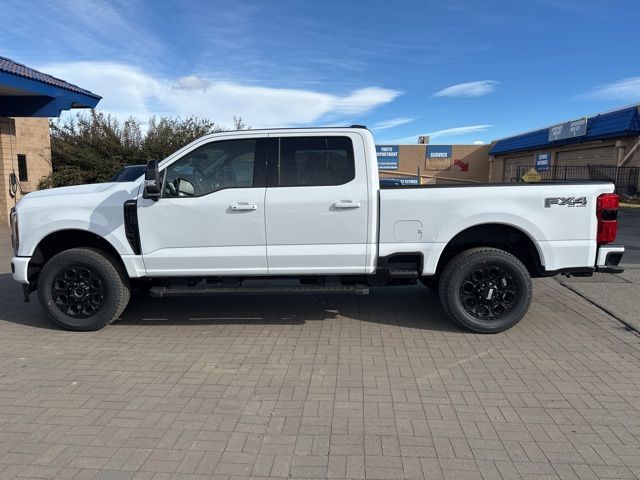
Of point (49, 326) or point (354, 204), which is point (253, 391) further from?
point (49, 326)

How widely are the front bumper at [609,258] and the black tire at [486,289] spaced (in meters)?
0.75

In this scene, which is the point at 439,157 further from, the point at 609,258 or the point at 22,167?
the point at 609,258

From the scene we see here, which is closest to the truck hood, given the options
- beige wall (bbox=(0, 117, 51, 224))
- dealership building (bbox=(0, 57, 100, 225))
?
dealership building (bbox=(0, 57, 100, 225))

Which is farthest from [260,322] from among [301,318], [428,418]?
[428,418]

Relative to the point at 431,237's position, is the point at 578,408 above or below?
below

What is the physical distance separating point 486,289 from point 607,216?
1386 millimetres

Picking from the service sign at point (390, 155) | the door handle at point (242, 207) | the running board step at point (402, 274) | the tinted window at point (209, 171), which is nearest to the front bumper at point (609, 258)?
the running board step at point (402, 274)

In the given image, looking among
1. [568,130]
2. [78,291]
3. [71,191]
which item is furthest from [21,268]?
[568,130]

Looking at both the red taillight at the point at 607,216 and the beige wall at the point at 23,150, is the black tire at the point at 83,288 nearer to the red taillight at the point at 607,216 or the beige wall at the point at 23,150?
the red taillight at the point at 607,216

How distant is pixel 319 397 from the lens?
364 cm

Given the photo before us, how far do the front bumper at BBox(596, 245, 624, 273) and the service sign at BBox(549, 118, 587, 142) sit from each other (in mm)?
24305

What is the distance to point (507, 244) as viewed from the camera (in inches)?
205

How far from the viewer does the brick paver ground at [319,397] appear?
112 inches

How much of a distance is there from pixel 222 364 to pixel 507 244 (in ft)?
10.6
